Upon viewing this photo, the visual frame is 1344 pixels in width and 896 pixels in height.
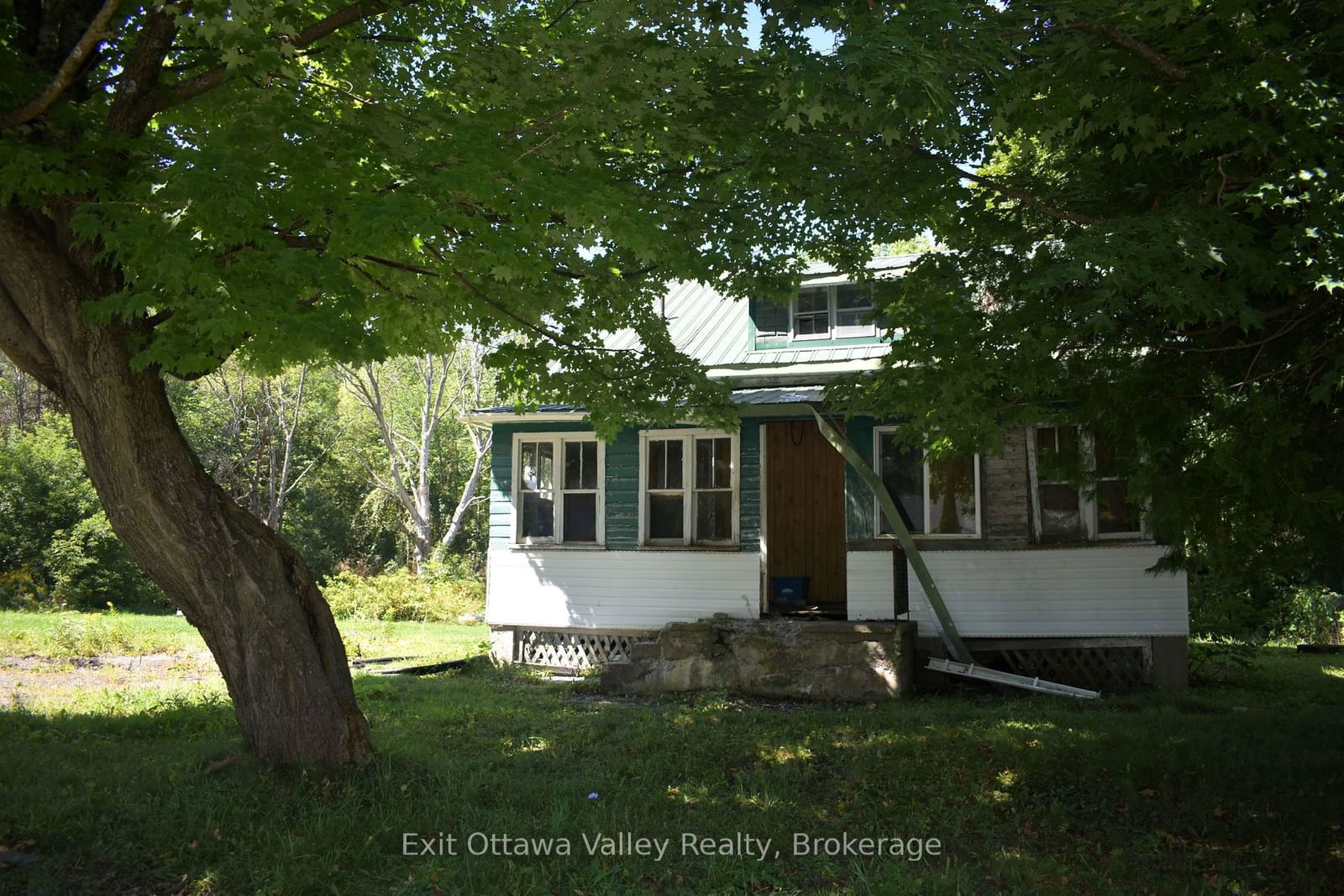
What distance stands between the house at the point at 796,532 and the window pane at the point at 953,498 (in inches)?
1.0

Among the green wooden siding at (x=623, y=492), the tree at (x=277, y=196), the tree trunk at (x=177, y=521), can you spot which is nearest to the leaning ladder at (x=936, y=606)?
the green wooden siding at (x=623, y=492)

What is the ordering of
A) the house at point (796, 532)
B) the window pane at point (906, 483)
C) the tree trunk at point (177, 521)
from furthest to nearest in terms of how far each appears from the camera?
the window pane at point (906, 483), the house at point (796, 532), the tree trunk at point (177, 521)

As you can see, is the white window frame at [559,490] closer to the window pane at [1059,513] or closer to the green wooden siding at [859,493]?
the green wooden siding at [859,493]

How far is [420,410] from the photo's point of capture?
33.8m

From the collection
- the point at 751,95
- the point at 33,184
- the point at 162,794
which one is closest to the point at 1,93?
the point at 33,184

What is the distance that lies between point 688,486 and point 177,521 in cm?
852

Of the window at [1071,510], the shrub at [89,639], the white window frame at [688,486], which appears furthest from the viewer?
the shrub at [89,639]

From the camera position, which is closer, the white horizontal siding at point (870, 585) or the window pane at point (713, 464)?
the white horizontal siding at point (870, 585)

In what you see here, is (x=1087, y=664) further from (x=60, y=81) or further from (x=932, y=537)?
(x=60, y=81)

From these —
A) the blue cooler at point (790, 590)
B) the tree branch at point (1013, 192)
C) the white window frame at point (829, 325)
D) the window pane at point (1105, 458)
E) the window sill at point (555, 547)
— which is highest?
the white window frame at point (829, 325)

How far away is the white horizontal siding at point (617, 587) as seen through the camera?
545 inches

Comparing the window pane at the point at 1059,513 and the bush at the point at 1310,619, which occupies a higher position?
the window pane at the point at 1059,513

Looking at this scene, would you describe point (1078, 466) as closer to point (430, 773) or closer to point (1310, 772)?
point (1310, 772)

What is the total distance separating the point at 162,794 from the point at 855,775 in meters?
4.96
